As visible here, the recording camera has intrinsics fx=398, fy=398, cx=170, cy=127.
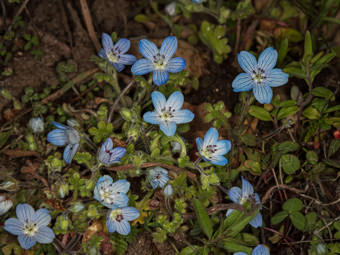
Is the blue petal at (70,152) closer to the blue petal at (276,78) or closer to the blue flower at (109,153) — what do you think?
the blue flower at (109,153)

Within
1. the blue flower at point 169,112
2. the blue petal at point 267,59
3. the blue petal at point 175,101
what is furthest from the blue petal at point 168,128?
the blue petal at point 267,59

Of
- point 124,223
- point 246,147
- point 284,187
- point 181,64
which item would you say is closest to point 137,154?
point 124,223

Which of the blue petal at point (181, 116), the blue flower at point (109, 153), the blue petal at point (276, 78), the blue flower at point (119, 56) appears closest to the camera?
the blue flower at point (109, 153)

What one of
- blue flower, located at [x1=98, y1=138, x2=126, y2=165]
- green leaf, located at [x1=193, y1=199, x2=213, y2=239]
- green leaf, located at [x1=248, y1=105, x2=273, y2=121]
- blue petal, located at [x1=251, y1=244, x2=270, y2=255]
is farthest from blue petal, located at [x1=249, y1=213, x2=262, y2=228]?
blue flower, located at [x1=98, y1=138, x2=126, y2=165]

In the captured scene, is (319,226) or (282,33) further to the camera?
(282,33)

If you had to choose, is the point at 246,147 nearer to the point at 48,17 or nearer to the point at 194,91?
the point at 194,91

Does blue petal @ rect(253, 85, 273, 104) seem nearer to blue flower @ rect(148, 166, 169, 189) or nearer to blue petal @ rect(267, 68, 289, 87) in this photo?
blue petal @ rect(267, 68, 289, 87)
